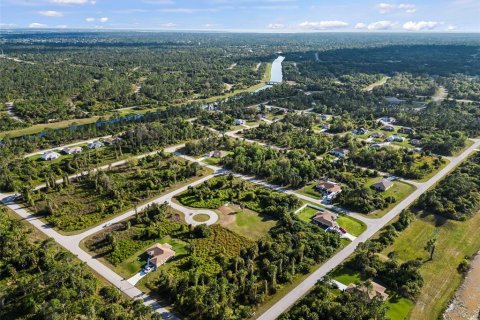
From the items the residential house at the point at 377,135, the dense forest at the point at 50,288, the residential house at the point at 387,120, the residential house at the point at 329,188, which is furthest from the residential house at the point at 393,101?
the dense forest at the point at 50,288

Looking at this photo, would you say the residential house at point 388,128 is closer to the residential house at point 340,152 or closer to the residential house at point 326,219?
the residential house at point 340,152

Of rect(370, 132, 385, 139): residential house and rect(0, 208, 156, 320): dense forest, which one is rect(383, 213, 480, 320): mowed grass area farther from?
rect(370, 132, 385, 139): residential house

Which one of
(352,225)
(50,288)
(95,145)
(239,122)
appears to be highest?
(239,122)

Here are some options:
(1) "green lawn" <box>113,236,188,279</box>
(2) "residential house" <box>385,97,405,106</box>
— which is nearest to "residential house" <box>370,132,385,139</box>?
(2) "residential house" <box>385,97,405,106</box>

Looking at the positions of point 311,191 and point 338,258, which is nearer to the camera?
point 338,258

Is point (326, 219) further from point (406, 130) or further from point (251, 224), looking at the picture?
point (406, 130)

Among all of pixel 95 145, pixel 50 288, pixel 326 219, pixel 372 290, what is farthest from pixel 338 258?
pixel 95 145
